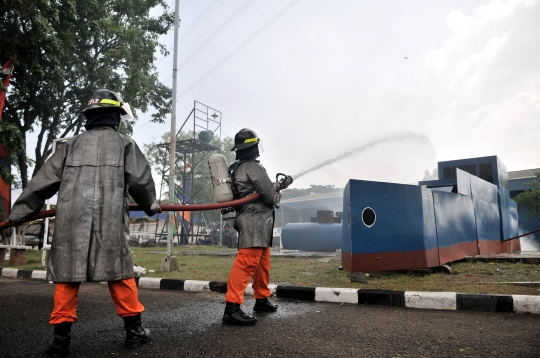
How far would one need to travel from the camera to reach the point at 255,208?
3.66 metres

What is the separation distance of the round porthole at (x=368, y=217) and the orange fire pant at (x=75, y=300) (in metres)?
3.67

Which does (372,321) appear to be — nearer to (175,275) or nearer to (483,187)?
(175,275)

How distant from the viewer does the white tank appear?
371 centimetres

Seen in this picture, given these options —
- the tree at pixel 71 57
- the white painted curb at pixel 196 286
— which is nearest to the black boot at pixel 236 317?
the white painted curb at pixel 196 286

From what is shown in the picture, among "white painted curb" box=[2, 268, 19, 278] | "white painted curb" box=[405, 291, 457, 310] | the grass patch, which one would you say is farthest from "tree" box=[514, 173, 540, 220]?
"white painted curb" box=[2, 268, 19, 278]

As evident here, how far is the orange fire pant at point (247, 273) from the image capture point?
11.0ft

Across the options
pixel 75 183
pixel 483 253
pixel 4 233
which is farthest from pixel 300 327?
pixel 4 233

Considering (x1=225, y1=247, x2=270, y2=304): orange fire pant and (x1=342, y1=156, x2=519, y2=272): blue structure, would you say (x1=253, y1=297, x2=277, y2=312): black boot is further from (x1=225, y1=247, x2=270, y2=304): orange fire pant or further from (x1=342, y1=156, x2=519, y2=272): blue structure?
(x1=342, y1=156, x2=519, y2=272): blue structure

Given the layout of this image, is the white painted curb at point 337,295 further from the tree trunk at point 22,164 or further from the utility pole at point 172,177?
the tree trunk at point 22,164

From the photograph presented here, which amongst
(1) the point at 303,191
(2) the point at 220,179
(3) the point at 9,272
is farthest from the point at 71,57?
(1) the point at 303,191

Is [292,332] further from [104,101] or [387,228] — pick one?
[387,228]

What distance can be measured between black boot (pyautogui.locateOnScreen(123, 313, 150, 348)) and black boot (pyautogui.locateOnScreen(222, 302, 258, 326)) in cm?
78

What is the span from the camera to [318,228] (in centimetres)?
1430

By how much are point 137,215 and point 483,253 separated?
77.1ft
